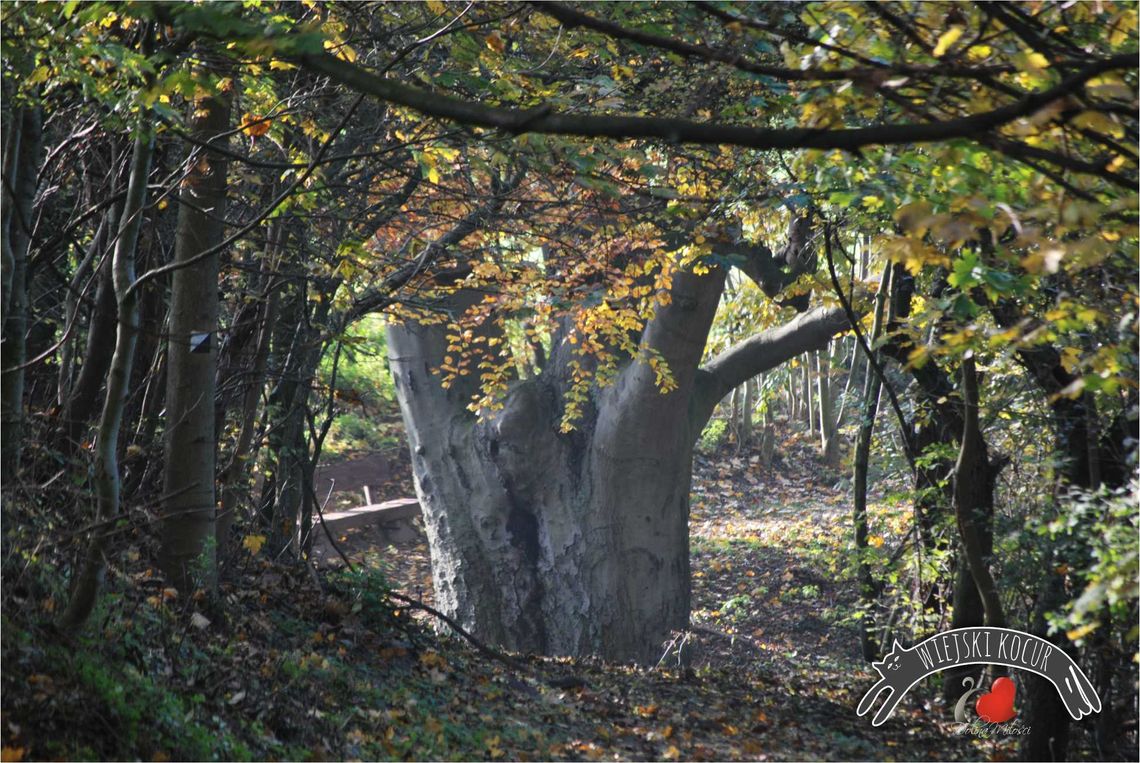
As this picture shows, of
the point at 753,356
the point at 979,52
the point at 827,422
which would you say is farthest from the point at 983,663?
the point at 827,422

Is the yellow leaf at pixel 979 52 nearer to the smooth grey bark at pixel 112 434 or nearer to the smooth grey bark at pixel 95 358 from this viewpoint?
the smooth grey bark at pixel 112 434

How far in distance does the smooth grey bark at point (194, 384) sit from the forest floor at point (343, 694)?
231 mm

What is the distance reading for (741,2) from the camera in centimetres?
505

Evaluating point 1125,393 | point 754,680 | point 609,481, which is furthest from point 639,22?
point 609,481

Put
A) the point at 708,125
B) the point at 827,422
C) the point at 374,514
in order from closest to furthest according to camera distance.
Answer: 1. the point at 708,125
2. the point at 374,514
3. the point at 827,422

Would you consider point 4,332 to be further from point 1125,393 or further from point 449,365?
point 449,365

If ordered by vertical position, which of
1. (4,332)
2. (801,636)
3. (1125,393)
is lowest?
(801,636)

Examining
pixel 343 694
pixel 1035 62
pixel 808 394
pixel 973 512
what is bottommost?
pixel 343 694

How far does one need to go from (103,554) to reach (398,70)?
11.2 ft

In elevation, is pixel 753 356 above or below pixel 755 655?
above

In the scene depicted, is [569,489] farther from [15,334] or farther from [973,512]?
[15,334]

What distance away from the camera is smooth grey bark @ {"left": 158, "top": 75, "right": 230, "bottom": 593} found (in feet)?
17.2

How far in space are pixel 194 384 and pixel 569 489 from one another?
5968mm

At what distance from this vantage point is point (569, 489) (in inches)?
426
